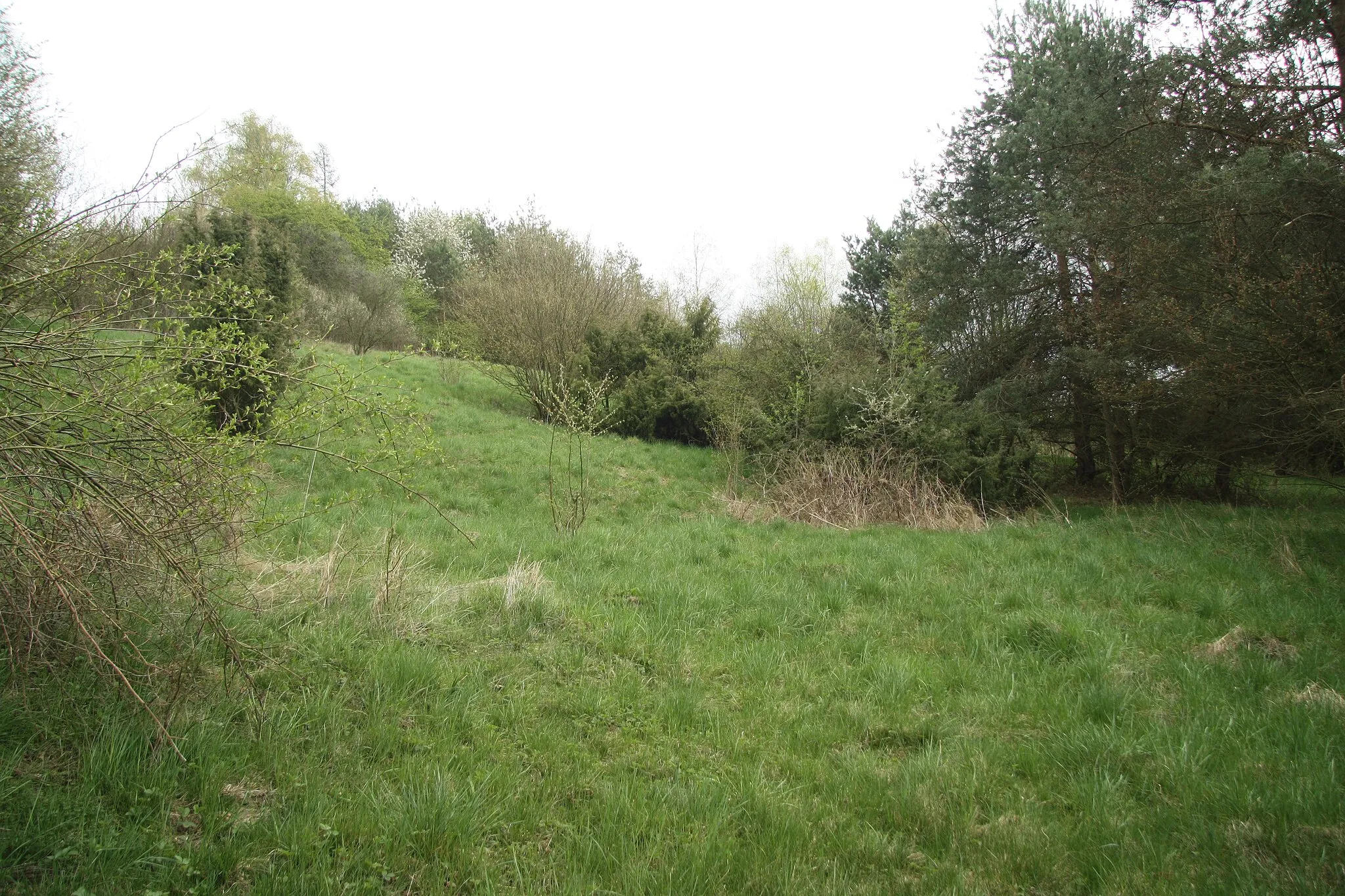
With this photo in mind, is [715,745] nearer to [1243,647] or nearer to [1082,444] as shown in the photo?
[1243,647]

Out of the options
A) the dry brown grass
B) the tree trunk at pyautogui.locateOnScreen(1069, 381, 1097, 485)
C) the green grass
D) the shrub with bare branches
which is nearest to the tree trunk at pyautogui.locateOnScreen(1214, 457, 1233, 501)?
the tree trunk at pyautogui.locateOnScreen(1069, 381, 1097, 485)

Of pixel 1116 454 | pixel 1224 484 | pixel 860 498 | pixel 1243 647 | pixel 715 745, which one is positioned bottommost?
pixel 715 745

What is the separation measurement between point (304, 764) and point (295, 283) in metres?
11.9

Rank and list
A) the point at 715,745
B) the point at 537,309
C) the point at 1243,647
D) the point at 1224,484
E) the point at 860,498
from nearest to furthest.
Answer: the point at 715,745 < the point at 1243,647 < the point at 860,498 < the point at 1224,484 < the point at 537,309

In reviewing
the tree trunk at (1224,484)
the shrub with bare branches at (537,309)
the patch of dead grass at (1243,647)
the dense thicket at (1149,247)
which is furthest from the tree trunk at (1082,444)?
the shrub with bare branches at (537,309)

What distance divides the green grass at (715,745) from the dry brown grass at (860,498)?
391cm

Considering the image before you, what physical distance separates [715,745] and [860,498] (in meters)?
7.80

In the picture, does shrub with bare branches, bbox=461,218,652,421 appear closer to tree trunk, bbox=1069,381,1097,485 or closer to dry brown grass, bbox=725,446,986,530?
dry brown grass, bbox=725,446,986,530

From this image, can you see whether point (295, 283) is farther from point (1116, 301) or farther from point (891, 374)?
point (1116, 301)

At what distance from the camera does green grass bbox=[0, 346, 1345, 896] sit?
2.33 m

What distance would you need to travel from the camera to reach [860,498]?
34.8 ft

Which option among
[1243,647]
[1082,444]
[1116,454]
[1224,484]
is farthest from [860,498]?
[1224,484]

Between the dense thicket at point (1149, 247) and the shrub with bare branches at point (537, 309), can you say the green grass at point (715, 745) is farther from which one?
the shrub with bare branches at point (537, 309)

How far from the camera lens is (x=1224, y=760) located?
304 centimetres
